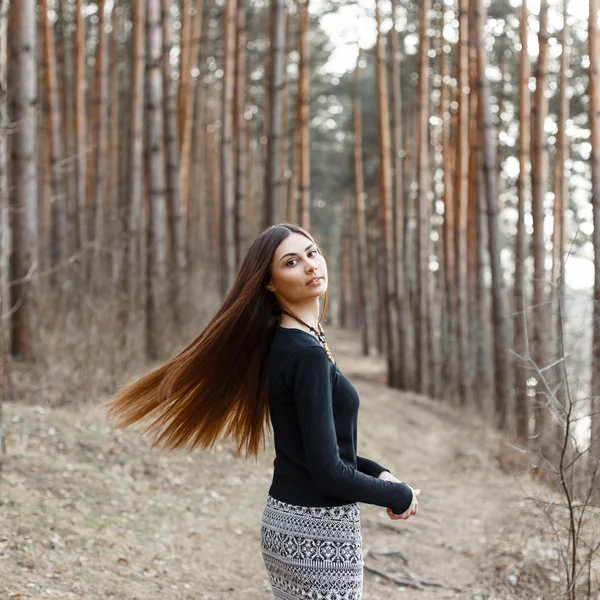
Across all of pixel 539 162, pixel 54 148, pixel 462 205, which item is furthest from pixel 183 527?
pixel 462 205

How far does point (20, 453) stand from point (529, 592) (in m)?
3.46

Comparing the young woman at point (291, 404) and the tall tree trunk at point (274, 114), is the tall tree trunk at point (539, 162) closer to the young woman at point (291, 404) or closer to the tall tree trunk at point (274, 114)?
the tall tree trunk at point (274, 114)

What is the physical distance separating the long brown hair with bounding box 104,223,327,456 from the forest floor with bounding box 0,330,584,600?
1.48 m

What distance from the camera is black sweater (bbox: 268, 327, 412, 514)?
8.04 feet

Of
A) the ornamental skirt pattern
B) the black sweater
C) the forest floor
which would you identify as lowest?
the forest floor

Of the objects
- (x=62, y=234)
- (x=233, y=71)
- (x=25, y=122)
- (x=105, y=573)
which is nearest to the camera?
(x=105, y=573)

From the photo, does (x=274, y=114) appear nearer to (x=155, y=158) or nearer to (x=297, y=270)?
(x=155, y=158)

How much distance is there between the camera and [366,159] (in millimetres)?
23109

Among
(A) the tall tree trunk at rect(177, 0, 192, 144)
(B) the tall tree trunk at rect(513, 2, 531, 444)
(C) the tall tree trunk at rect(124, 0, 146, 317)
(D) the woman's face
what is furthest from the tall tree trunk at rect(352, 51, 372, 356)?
(D) the woman's face

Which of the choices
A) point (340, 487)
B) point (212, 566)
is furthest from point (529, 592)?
point (340, 487)

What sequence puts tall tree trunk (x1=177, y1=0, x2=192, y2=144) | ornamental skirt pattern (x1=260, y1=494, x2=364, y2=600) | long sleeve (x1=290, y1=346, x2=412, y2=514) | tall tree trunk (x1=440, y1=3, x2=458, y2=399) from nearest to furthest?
long sleeve (x1=290, y1=346, x2=412, y2=514)
ornamental skirt pattern (x1=260, y1=494, x2=364, y2=600)
tall tree trunk (x1=177, y1=0, x2=192, y2=144)
tall tree trunk (x1=440, y1=3, x2=458, y2=399)

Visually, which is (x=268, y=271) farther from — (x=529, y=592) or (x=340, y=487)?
(x=529, y=592)

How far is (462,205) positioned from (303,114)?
290cm

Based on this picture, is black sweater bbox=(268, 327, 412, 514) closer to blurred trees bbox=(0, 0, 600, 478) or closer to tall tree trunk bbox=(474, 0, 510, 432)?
blurred trees bbox=(0, 0, 600, 478)
